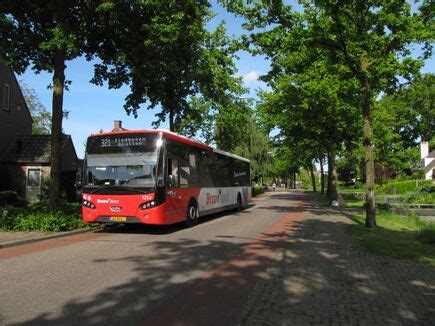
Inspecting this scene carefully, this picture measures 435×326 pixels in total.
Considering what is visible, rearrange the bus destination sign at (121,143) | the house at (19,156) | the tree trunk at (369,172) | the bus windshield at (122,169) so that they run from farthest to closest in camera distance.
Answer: the house at (19,156) < the tree trunk at (369,172) < the bus destination sign at (121,143) < the bus windshield at (122,169)

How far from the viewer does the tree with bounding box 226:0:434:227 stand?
14203 millimetres

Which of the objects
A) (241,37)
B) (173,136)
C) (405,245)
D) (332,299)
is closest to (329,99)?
(241,37)

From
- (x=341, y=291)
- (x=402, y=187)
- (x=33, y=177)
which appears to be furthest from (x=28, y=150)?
(x=402, y=187)

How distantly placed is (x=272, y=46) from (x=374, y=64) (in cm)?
361

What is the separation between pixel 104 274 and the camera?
24.6ft

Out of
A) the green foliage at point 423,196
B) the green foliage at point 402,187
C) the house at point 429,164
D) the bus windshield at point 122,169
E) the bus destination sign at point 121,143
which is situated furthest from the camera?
the house at point 429,164

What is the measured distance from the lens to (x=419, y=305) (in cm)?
589

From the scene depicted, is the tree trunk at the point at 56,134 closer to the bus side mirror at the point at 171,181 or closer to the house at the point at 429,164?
the bus side mirror at the point at 171,181

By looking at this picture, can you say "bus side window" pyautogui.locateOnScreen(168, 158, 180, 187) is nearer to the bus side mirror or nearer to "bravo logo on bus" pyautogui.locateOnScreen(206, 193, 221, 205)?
the bus side mirror

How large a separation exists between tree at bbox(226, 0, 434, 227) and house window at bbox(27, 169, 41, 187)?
59.6ft

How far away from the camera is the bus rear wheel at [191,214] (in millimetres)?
15281

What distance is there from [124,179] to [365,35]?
888cm

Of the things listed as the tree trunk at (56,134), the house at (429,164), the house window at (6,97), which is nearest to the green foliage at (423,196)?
the tree trunk at (56,134)

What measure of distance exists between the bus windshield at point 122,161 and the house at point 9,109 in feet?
57.3
